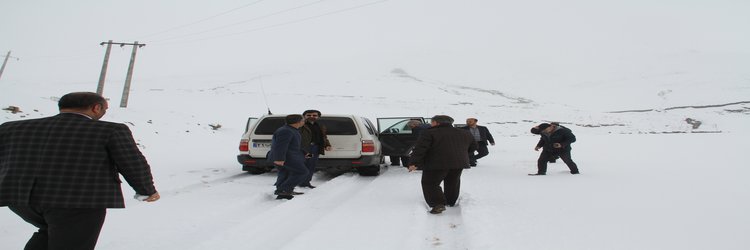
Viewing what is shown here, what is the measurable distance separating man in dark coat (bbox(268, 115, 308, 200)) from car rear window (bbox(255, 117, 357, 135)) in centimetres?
216

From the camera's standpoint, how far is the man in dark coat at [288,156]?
6.14m

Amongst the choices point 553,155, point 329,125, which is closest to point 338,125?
point 329,125

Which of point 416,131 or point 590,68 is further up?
point 590,68

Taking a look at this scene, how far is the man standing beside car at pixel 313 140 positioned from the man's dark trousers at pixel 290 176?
0.93m

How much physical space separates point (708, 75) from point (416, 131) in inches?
2978

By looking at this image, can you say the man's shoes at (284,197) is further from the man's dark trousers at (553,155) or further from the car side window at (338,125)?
the man's dark trousers at (553,155)

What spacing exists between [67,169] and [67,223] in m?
0.32

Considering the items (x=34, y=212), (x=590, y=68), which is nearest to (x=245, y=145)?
(x=34, y=212)

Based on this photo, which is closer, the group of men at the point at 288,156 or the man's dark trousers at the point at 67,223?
the man's dark trousers at the point at 67,223

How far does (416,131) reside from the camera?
378 inches

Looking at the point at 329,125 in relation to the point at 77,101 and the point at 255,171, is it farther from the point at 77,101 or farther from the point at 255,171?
the point at 77,101

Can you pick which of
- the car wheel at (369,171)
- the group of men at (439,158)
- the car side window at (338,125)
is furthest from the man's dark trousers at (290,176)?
the car wheel at (369,171)

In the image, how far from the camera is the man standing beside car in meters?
7.47

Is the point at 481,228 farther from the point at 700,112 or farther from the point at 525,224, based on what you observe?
the point at 700,112
